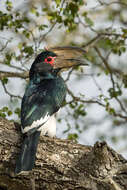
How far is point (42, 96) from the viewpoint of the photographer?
434 centimetres

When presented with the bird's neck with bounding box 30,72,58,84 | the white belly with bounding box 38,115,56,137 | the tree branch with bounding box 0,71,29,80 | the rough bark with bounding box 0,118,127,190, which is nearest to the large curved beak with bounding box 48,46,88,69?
the bird's neck with bounding box 30,72,58,84

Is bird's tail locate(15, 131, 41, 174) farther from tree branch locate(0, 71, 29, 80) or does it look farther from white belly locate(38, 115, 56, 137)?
tree branch locate(0, 71, 29, 80)

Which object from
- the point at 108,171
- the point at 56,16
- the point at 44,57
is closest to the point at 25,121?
the point at 108,171

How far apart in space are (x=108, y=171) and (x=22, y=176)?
780mm

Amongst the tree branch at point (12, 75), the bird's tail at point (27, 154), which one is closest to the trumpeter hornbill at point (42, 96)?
the bird's tail at point (27, 154)

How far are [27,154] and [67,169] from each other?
0.39 m

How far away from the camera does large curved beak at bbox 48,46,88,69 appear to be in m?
5.24

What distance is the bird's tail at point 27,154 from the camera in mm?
3308

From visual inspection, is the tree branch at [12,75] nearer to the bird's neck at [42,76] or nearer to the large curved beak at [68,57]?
the bird's neck at [42,76]

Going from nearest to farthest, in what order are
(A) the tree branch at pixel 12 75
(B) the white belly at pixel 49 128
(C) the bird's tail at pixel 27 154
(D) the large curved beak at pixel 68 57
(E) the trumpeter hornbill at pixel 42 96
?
(C) the bird's tail at pixel 27 154
(E) the trumpeter hornbill at pixel 42 96
(B) the white belly at pixel 49 128
(A) the tree branch at pixel 12 75
(D) the large curved beak at pixel 68 57

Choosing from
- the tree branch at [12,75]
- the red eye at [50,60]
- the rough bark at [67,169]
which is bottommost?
the rough bark at [67,169]

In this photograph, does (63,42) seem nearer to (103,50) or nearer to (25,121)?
(103,50)

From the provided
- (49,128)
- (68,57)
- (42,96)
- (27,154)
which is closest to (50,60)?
(68,57)

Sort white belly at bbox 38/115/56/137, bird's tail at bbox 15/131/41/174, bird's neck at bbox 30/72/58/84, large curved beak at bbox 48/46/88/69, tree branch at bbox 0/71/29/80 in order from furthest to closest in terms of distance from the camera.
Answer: large curved beak at bbox 48/46/88/69 → tree branch at bbox 0/71/29/80 → bird's neck at bbox 30/72/58/84 → white belly at bbox 38/115/56/137 → bird's tail at bbox 15/131/41/174
